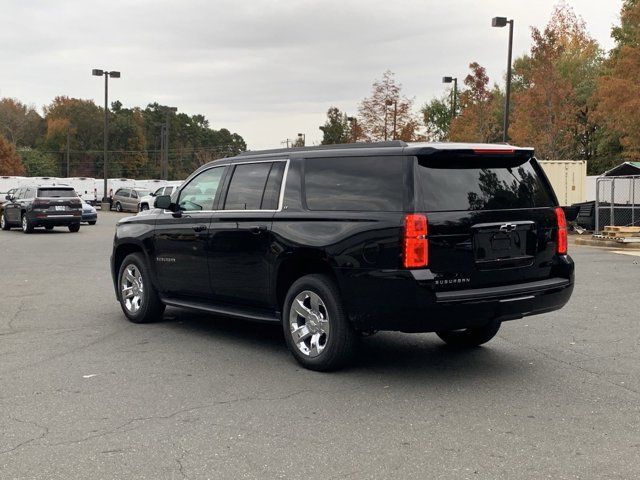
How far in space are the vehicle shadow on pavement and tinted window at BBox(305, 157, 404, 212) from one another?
139 cm

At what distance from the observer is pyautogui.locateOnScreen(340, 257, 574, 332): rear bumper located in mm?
5441

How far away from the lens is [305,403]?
525cm

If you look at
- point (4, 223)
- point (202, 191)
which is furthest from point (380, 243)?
point (4, 223)

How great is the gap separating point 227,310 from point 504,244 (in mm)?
2709

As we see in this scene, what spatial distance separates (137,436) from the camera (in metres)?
4.54

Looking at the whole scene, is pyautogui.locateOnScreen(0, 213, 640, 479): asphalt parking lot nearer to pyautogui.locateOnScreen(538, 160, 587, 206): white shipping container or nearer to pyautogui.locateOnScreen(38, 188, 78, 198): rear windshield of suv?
pyautogui.locateOnScreen(38, 188, 78, 198): rear windshield of suv

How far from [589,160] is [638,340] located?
46.6 metres

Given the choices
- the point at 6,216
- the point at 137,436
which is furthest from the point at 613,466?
the point at 6,216

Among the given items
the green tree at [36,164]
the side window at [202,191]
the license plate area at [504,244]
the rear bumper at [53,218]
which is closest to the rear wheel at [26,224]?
the rear bumper at [53,218]

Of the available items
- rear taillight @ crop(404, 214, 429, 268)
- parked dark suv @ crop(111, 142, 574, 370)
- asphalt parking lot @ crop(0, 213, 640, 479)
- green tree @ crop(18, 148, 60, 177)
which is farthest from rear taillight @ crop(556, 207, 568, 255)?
green tree @ crop(18, 148, 60, 177)

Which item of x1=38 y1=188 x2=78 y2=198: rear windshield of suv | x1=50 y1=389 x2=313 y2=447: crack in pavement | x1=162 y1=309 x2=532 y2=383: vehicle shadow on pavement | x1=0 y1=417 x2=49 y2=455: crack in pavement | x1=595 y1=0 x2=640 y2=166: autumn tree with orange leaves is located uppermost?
x1=595 y1=0 x2=640 y2=166: autumn tree with orange leaves

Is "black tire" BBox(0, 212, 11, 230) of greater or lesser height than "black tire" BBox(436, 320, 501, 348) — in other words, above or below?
above

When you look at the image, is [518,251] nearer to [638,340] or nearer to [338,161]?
[338,161]

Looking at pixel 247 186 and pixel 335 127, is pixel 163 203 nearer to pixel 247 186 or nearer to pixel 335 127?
pixel 247 186
